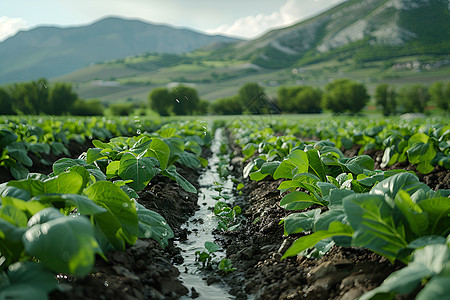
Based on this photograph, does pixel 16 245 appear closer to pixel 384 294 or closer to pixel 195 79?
pixel 384 294

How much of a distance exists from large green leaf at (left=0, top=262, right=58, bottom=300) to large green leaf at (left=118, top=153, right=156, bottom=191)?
4.55 ft

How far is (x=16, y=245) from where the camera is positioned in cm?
147

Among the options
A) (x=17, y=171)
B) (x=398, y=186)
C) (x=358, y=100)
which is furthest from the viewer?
(x=358, y=100)

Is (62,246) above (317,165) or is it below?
above

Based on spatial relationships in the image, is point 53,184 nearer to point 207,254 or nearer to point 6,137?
point 207,254

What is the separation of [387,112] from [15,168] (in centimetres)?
6710

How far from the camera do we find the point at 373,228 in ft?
5.50

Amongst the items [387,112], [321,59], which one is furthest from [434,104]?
[321,59]

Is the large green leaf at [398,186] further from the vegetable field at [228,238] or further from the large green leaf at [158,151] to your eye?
the large green leaf at [158,151]

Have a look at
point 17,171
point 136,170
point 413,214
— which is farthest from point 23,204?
point 17,171

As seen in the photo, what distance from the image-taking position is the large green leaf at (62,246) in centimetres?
125

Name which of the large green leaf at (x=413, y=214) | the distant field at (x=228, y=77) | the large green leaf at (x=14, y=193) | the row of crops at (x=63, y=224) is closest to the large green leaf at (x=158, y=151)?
the row of crops at (x=63, y=224)

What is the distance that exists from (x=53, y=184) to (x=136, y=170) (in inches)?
39.1

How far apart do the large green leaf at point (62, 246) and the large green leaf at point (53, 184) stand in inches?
20.8
